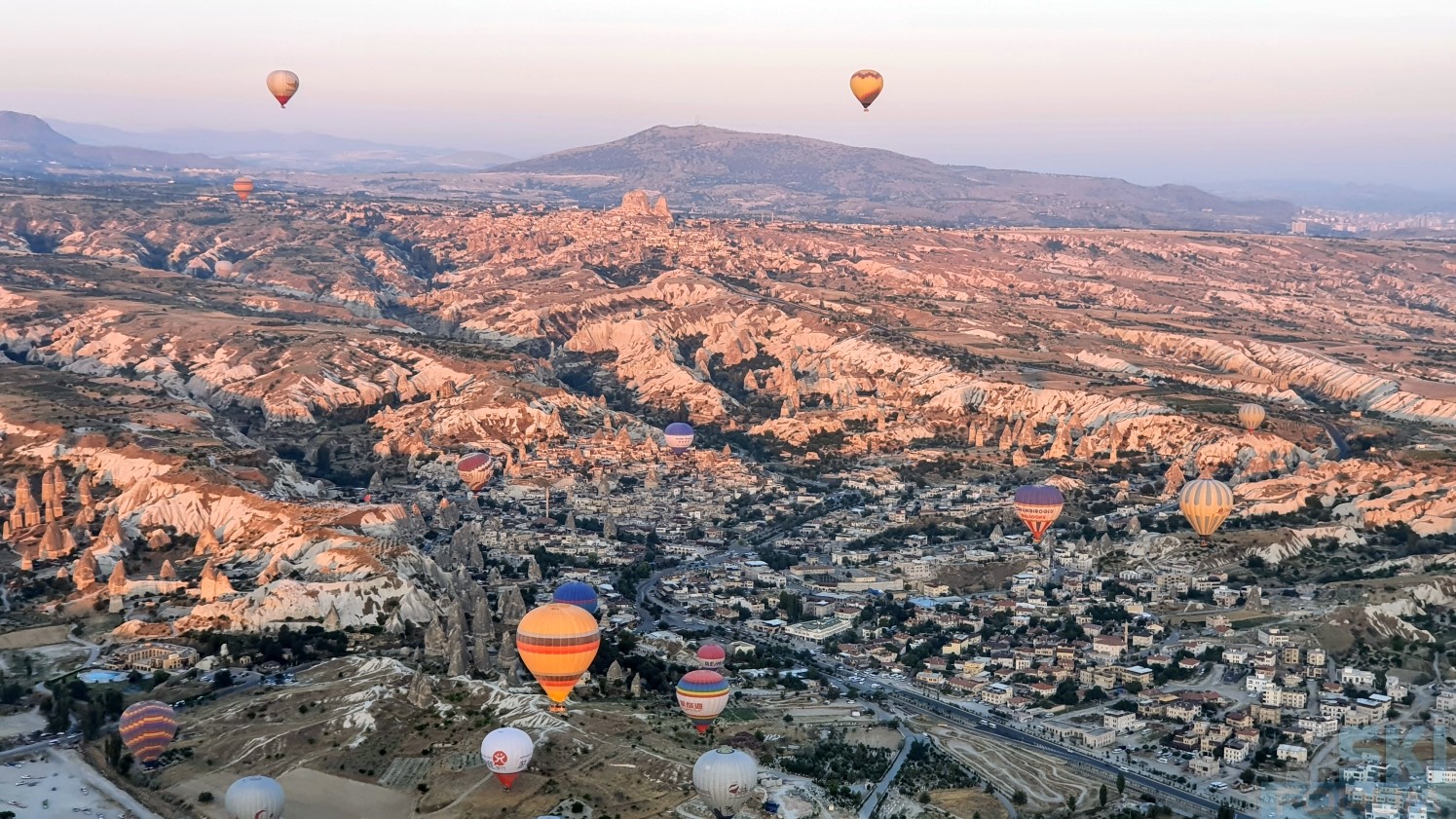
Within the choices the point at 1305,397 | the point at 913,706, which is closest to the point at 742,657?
the point at 913,706

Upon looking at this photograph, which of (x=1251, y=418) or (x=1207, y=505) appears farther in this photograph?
(x=1251, y=418)

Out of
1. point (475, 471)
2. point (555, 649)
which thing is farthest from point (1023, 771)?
point (475, 471)

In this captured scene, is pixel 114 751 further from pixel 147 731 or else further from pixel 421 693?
pixel 421 693

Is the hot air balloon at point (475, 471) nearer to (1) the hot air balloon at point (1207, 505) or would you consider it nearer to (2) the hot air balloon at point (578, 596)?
(2) the hot air balloon at point (578, 596)

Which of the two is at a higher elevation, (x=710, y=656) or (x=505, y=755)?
(x=505, y=755)

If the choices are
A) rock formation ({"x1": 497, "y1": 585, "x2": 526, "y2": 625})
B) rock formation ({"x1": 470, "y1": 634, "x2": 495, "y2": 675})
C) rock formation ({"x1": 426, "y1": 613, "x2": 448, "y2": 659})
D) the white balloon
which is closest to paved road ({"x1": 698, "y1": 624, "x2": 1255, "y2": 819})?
rock formation ({"x1": 497, "y1": 585, "x2": 526, "y2": 625})

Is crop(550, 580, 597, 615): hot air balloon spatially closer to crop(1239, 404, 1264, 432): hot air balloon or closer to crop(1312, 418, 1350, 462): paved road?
crop(1312, 418, 1350, 462): paved road

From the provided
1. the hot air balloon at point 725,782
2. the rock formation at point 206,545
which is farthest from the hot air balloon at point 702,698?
the rock formation at point 206,545
